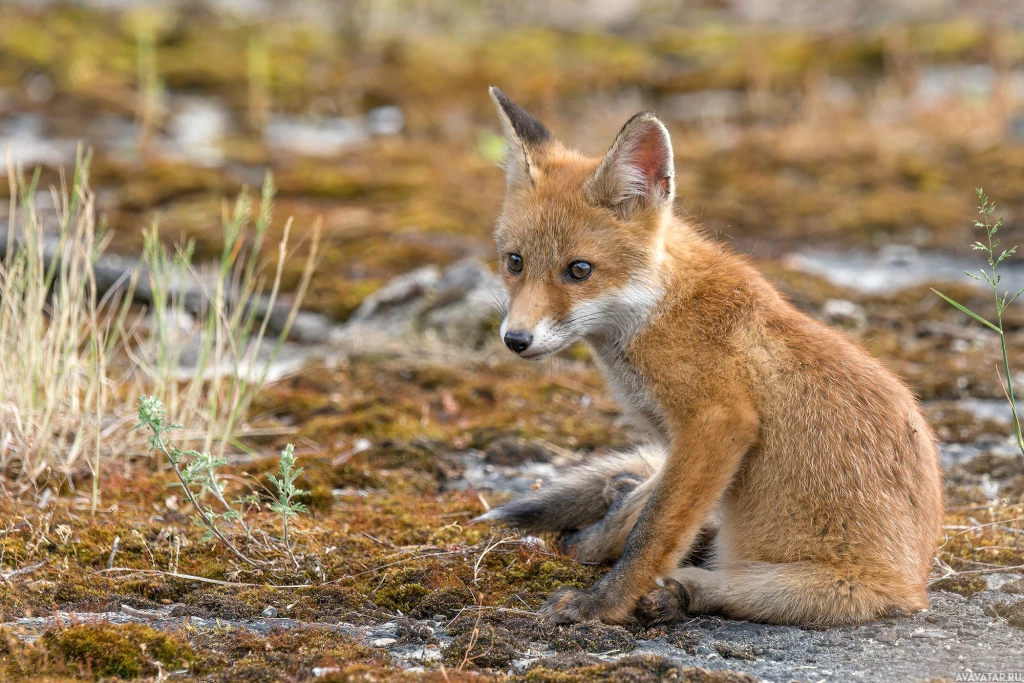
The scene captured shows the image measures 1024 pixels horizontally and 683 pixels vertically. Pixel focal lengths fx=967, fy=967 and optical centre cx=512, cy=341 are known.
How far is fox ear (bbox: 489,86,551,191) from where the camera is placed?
4.92 metres

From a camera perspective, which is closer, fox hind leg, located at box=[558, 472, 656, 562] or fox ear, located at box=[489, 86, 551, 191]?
fox hind leg, located at box=[558, 472, 656, 562]

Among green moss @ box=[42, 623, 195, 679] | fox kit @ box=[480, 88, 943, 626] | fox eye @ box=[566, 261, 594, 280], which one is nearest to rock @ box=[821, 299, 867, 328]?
fox kit @ box=[480, 88, 943, 626]

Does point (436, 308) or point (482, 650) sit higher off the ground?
point (482, 650)

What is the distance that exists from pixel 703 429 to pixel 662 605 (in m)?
0.74

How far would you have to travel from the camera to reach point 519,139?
4.93 m

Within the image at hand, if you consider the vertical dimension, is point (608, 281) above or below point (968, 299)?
above

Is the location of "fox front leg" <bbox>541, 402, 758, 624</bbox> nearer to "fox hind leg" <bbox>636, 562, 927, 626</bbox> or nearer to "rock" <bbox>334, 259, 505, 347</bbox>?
"fox hind leg" <bbox>636, 562, 927, 626</bbox>

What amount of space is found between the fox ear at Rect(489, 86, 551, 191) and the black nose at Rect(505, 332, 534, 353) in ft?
3.22

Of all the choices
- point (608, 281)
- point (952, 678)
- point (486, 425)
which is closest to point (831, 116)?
point (486, 425)

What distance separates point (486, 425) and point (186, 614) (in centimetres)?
310

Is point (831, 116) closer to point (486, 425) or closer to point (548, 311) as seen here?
point (486, 425)

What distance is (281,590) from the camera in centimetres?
420

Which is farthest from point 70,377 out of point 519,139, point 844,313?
point 844,313

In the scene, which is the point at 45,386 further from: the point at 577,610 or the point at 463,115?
the point at 463,115
